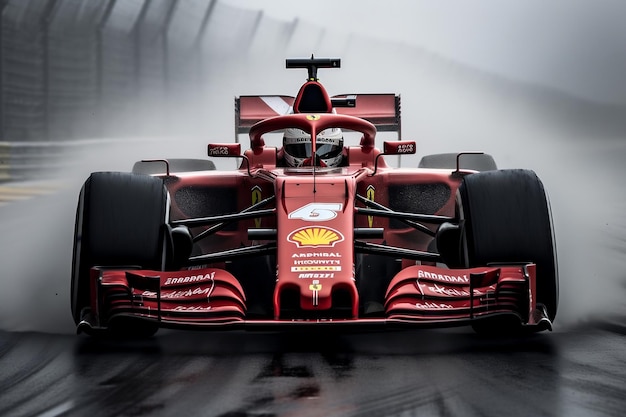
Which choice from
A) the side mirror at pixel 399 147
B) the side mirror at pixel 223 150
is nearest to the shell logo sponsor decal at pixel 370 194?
the side mirror at pixel 399 147

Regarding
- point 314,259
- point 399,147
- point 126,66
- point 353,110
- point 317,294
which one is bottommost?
point 317,294

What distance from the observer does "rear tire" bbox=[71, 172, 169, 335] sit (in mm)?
6680

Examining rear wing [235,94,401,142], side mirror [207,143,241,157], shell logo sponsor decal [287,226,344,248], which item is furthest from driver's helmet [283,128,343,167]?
rear wing [235,94,401,142]

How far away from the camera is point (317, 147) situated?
8648mm

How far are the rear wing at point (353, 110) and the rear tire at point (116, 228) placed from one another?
3.99 meters

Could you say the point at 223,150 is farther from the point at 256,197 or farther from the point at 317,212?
the point at 317,212

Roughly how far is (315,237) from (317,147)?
209 centimetres

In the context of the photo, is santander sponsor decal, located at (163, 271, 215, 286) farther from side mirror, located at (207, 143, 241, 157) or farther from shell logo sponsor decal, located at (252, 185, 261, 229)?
side mirror, located at (207, 143, 241, 157)

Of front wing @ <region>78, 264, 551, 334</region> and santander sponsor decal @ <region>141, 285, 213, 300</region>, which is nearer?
front wing @ <region>78, 264, 551, 334</region>

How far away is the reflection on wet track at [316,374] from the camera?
15.7 feet

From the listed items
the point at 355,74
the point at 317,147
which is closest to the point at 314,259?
the point at 317,147

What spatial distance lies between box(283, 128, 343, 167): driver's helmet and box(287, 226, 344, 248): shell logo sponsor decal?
190cm

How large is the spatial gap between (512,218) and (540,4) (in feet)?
73.4

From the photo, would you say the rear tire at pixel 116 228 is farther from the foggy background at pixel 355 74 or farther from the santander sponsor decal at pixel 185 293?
the foggy background at pixel 355 74
